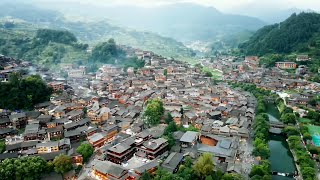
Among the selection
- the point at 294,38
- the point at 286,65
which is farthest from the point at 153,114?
the point at 294,38

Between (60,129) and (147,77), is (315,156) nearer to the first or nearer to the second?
(60,129)

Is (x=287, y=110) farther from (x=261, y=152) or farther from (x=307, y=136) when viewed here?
(x=261, y=152)

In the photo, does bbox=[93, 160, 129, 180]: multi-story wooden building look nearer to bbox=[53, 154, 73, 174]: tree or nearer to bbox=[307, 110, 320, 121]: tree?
bbox=[53, 154, 73, 174]: tree

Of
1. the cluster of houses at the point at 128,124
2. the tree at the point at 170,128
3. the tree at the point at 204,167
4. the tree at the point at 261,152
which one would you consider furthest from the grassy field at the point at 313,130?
the tree at the point at 204,167

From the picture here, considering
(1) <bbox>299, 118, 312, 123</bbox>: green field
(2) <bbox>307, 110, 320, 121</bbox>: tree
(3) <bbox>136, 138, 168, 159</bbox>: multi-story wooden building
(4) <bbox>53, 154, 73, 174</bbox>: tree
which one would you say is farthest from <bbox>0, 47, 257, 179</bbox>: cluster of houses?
(2) <bbox>307, 110, 320, 121</bbox>: tree

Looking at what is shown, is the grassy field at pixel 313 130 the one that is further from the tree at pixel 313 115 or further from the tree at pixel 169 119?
the tree at pixel 169 119
